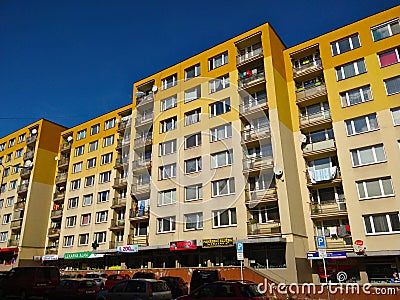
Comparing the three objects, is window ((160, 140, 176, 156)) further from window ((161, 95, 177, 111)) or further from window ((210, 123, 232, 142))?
window ((210, 123, 232, 142))

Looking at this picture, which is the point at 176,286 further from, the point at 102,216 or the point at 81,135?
the point at 81,135

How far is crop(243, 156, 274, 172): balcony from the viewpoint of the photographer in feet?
83.5

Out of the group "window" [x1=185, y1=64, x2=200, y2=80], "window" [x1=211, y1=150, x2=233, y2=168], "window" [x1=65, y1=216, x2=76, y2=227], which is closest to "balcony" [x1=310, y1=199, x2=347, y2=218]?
"window" [x1=211, y1=150, x2=233, y2=168]

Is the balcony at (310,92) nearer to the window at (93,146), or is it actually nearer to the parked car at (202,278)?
the parked car at (202,278)

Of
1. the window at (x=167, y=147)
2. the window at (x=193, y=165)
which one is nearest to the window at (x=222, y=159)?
the window at (x=193, y=165)

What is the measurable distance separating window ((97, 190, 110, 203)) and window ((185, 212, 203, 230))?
13.9m

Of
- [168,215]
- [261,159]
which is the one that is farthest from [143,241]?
[261,159]

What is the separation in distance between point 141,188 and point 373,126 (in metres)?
21.5

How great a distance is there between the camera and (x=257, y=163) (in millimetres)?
26453

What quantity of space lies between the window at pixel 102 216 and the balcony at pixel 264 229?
19.2 metres

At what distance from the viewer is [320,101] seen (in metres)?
27.8

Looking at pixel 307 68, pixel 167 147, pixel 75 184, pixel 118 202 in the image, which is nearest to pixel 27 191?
pixel 75 184

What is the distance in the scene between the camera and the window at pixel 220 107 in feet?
96.8

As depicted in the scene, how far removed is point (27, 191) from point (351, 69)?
41559 mm
